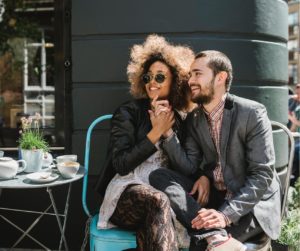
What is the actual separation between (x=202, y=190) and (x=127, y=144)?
1.87 feet

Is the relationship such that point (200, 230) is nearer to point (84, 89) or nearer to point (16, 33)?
point (84, 89)

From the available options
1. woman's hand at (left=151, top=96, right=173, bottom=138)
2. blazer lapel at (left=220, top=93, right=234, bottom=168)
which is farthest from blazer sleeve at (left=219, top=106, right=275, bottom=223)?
woman's hand at (left=151, top=96, right=173, bottom=138)

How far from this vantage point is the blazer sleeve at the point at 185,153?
2871 millimetres

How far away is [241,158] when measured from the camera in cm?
277

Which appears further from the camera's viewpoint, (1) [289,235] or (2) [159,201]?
(1) [289,235]

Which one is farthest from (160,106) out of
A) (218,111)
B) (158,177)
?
(158,177)

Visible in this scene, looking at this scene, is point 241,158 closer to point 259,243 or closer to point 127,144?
point 259,243

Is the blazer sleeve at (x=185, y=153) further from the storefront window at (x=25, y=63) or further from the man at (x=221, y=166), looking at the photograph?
the storefront window at (x=25, y=63)


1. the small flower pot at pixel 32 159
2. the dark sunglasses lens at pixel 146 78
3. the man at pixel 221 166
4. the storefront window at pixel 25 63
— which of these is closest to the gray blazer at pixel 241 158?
the man at pixel 221 166

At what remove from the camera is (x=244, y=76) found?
381cm

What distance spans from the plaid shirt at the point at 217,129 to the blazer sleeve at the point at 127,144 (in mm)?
→ 393

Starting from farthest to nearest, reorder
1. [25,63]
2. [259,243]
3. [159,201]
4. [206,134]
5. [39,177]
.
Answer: [25,63] < [206,134] < [39,177] < [259,243] < [159,201]

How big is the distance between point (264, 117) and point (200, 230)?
0.82 metres

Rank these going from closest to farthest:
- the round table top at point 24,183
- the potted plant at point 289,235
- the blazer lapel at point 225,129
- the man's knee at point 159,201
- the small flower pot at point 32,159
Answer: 1. the man's knee at point 159,201
2. the round table top at point 24,183
3. the blazer lapel at point 225,129
4. the small flower pot at point 32,159
5. the potted plant at point 289,235
